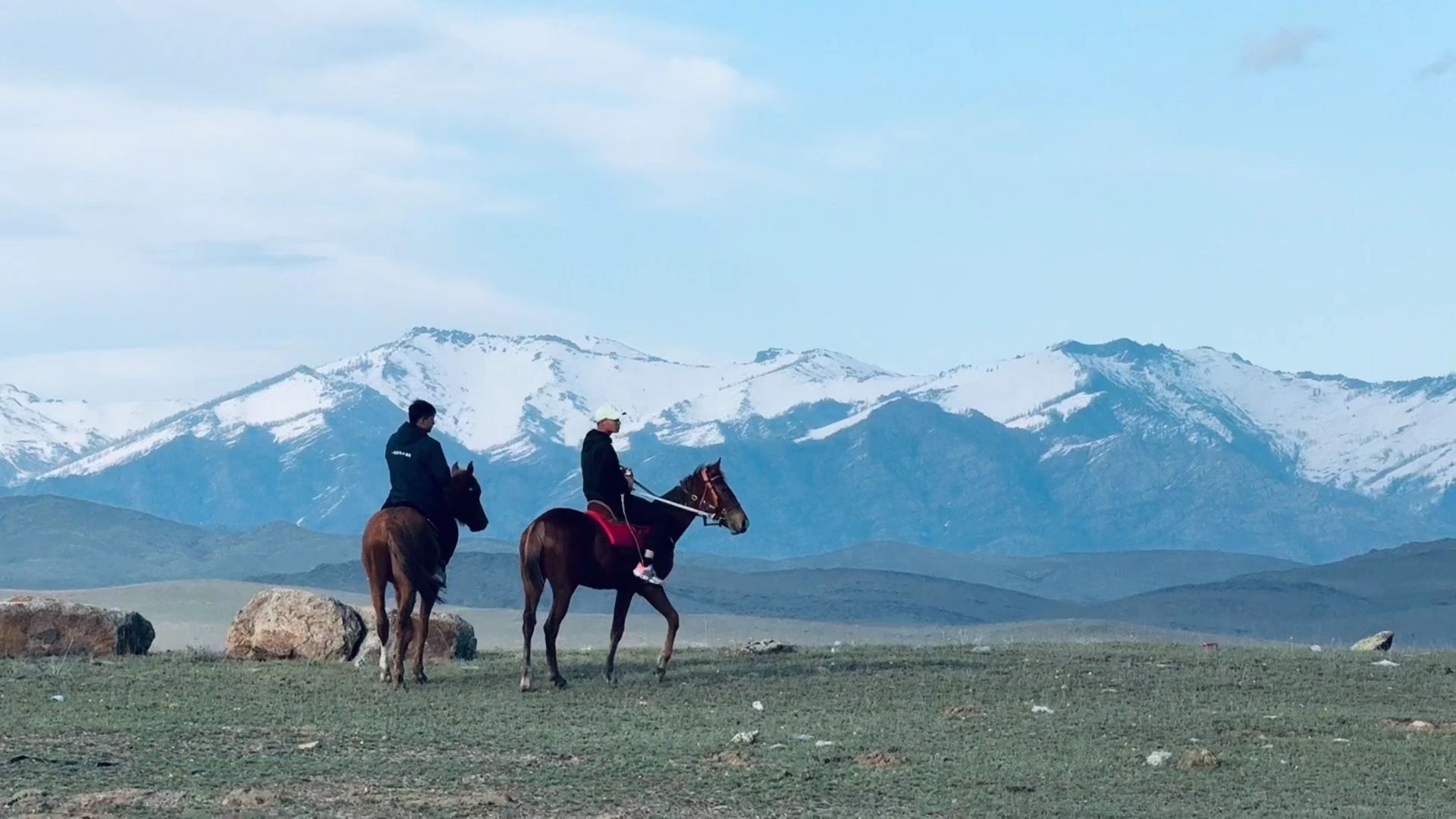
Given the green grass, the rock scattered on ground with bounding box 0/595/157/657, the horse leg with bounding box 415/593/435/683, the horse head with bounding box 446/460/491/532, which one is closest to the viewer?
the green grass

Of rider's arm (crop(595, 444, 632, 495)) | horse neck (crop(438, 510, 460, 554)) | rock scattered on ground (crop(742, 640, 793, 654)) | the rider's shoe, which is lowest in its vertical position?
rock scattered on ground (crop(742, 640, 793, 654))

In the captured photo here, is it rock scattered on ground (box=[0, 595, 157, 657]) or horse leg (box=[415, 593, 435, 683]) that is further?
rock scattered on ground (box=[0, 595, 157, 657])

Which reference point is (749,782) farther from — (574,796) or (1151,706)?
(1151,706)

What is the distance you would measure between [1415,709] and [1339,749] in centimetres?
309

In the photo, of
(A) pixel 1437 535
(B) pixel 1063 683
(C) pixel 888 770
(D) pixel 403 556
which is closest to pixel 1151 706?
(B) pixel 1063 683

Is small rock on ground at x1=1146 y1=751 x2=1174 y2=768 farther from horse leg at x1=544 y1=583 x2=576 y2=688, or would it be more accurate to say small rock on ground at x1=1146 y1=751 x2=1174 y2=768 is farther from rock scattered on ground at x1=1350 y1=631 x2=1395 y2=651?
rock scattered on ground at x1=1350 y1=631 x2=1395 y2=651

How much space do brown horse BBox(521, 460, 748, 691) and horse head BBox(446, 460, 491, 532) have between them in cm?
79

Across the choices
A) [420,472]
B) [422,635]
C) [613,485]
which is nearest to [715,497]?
[613,485]

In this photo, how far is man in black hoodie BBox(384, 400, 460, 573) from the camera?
20000mm

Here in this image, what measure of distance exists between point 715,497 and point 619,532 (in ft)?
3.22

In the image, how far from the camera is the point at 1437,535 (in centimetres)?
18838

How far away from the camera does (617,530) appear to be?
1975 centimetres

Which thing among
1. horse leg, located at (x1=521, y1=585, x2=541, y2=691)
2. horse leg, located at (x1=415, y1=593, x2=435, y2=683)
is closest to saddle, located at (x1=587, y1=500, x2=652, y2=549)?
horse leg, located at (x1=521, y1=585, x2=541, y2=691)

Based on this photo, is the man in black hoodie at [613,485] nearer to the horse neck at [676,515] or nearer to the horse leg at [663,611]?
the horse leg at [663,611]
